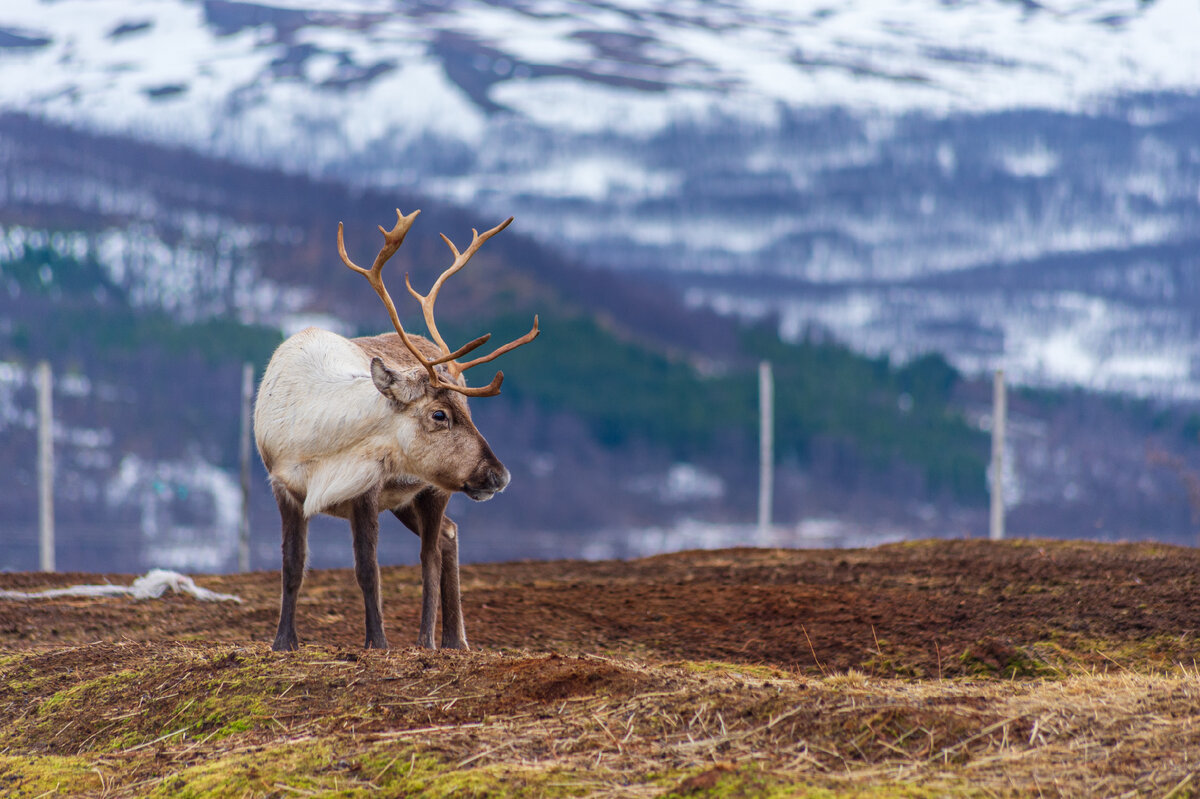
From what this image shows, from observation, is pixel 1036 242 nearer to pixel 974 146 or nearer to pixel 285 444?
pixel 974 146

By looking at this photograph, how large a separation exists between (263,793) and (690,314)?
4873cm

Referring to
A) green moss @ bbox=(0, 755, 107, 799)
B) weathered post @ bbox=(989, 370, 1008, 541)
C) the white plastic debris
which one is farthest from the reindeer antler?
weathered post @ bbox=(989, 370, 1008, 541)

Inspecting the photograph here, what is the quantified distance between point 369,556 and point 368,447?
565 mm

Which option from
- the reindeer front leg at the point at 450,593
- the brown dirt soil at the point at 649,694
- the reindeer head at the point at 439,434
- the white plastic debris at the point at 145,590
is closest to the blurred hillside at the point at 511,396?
the white plastic debris at the point at 145,590

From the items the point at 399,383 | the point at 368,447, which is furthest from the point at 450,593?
the point at 399,383

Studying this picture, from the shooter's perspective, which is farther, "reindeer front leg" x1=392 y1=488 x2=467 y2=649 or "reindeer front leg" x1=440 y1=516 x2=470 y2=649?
"reindeer front leg" x1=440 y1=516 x2=470 y2=649

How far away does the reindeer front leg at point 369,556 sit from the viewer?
240 inches

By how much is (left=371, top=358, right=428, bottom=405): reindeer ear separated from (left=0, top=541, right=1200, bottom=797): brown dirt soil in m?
1.33

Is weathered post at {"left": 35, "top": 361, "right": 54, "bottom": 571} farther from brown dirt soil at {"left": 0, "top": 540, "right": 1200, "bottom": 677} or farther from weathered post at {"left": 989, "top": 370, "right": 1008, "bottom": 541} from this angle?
weathered post at {"left": 989, "top": 370, "right": 1008, "bottom": 541}

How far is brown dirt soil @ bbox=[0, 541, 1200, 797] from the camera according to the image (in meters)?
3.49

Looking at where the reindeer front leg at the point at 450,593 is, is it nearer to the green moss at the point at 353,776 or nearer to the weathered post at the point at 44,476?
the green moss at the point at 353,776

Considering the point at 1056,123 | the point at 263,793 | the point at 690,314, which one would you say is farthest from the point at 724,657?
the point at 1056,123

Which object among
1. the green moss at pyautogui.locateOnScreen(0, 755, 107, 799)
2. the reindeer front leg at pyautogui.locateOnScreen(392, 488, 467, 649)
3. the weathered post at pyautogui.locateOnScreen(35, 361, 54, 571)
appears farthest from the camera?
the weathered post at pyautogui.locateOnScreen(35, 361, 54, 571)

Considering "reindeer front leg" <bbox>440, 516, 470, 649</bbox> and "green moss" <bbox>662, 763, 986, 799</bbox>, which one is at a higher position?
"green moss" <bbox>662, 763, 986, 799</bbox>
